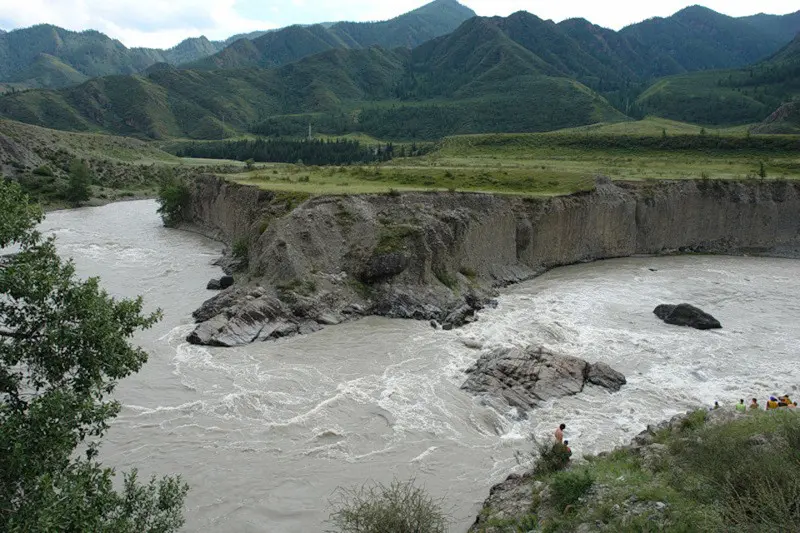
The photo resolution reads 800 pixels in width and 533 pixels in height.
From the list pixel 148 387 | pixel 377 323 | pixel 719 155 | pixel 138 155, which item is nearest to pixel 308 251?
pixel 377 323

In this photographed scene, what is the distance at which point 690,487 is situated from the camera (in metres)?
11.2

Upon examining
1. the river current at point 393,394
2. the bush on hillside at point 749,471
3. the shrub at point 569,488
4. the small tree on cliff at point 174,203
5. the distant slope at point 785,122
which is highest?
the distant slope at point 785,122

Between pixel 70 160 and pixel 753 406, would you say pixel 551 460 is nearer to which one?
pixel 753 406

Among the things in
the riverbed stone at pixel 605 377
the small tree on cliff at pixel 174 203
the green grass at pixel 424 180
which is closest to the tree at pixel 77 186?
the small tree on cliff at pixel 174 203

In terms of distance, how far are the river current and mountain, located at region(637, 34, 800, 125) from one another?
131512 mm

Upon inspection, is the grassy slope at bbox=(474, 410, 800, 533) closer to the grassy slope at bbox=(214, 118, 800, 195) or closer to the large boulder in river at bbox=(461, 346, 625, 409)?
the large boulder in river at bbox=(461, 346, 625, 409)

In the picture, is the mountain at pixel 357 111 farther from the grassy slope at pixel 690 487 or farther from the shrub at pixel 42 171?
the grassy slope at pixel 690 487

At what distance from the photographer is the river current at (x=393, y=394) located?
1642 cm

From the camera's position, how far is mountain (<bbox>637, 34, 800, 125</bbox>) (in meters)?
146

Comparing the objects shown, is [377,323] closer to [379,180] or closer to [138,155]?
[379,180]

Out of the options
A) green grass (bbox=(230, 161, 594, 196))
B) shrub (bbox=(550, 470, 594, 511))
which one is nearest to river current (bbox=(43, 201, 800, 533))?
shrub (bbox=(550, 470, 594, 511))

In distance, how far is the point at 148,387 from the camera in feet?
71.4

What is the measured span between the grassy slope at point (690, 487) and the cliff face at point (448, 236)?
1654cm

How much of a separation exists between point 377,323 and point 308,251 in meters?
6.30
